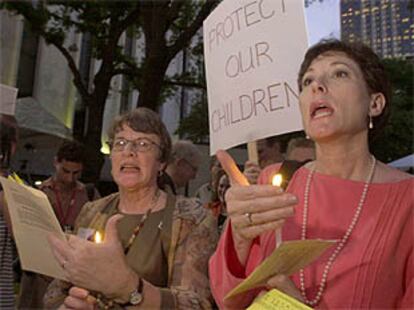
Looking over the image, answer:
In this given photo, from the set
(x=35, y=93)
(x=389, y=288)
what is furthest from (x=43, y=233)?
(x=35, y=93)

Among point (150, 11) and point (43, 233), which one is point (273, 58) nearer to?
point (43, 233)

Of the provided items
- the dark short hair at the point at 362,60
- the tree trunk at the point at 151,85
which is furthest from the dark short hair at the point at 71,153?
the tree trunk at the point at 151,85

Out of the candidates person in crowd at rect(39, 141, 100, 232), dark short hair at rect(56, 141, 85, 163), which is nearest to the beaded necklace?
person in crowd at rect(39, 141, 100, 232)

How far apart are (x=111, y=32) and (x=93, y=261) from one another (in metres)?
8.88

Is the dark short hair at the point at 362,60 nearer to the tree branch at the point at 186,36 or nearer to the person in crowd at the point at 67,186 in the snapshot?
the person in crowd at the point at 67,186

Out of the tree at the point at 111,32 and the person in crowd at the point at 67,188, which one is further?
the tree at the point at 111,32

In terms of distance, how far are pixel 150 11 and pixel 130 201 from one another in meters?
6.27

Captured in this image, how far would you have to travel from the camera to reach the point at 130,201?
225cm

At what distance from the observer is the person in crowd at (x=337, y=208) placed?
1256 millimetres

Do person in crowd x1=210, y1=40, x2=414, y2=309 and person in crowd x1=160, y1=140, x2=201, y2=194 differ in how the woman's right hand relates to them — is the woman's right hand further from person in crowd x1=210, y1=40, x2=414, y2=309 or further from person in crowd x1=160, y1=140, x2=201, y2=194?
person in crowd x1=160, y1=140, x2=201, y2=194

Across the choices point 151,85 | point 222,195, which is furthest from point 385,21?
point 151,85

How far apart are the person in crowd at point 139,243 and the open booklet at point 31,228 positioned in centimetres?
3

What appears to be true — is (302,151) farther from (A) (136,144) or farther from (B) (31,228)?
(B) (31,228)

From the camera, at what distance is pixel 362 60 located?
156cm
